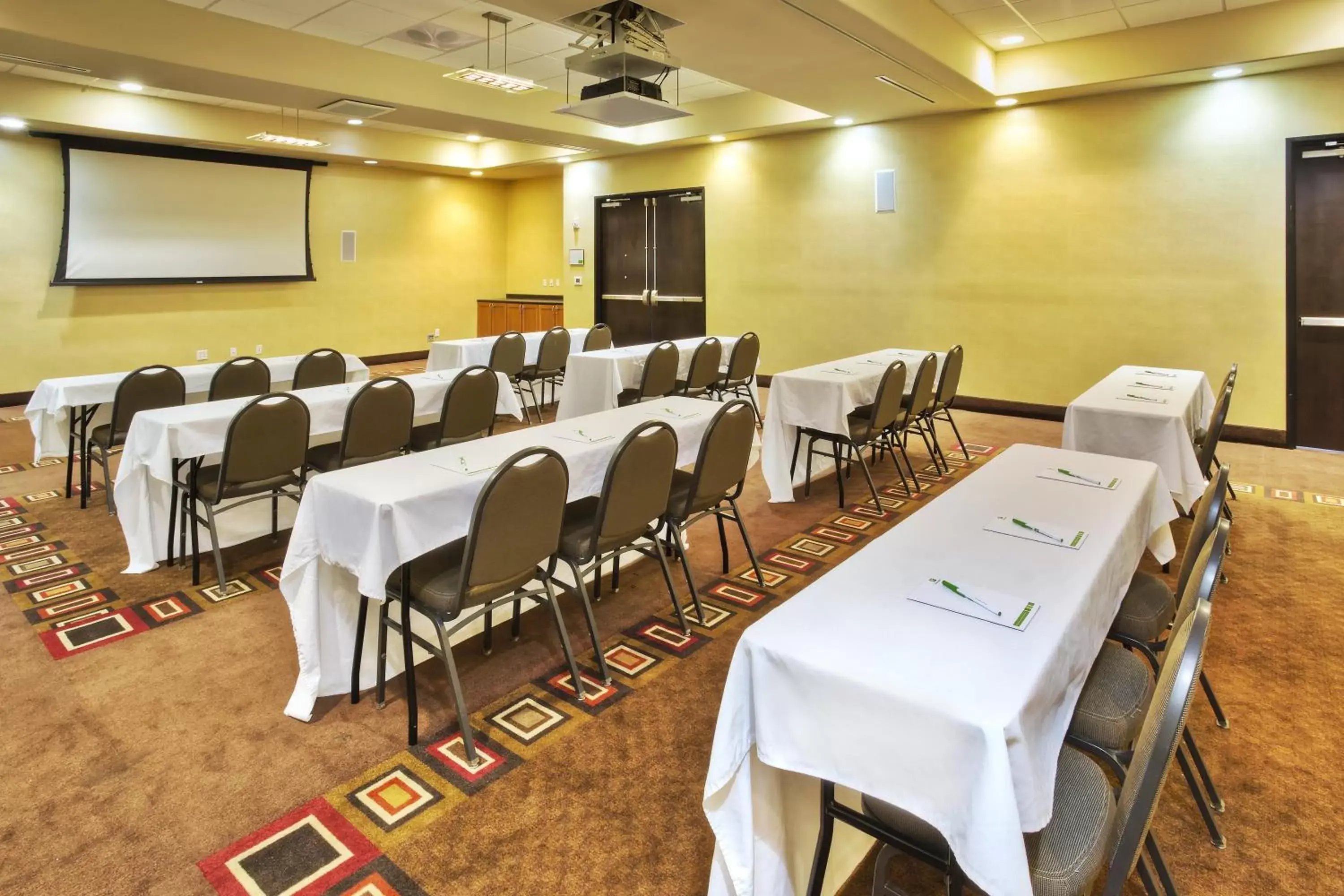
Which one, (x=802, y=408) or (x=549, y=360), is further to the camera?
(x=549, y=360)

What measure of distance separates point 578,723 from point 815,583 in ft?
3.65

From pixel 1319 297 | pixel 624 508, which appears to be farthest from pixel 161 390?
pixel 1319 297

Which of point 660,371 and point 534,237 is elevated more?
point 534,237

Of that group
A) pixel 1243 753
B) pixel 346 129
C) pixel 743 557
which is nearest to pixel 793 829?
pixel 1243 753

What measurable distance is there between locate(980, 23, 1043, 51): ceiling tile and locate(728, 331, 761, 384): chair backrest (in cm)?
302

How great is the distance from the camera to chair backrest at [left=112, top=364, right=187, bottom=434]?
4402 millimetres

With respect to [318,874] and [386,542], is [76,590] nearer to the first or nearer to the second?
[386,542]

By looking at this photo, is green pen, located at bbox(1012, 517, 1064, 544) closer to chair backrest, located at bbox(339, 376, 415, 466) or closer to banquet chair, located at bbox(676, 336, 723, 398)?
chair backrest, located at bbox(339, 376, 415, 466)

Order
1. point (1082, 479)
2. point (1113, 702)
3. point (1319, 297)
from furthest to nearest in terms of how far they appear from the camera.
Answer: point (1319, 297) < point (1082, 479) < point (1113, 702)

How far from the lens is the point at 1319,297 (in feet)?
20.1

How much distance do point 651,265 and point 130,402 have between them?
6745 millimetres

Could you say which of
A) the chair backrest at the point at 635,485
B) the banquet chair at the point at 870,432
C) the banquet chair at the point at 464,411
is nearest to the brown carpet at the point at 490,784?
the chair backrest at the point at 635,485

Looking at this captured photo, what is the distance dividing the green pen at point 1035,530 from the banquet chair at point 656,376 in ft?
12.6

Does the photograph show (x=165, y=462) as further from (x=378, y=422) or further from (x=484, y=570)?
(x=484, y=570)
